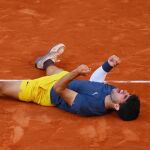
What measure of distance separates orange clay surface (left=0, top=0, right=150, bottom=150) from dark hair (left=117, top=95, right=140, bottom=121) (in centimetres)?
7

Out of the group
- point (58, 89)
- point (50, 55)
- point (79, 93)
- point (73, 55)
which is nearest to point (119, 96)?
point (79, 93)

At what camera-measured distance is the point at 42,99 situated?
5250mm

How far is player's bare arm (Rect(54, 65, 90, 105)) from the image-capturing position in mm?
4746

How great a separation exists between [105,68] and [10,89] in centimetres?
98

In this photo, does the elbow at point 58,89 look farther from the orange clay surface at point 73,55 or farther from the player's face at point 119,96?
the player's face at point 119,96

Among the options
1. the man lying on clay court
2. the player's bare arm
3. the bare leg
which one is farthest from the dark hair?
the bare leg

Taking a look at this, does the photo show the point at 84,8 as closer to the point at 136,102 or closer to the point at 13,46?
the point at 13,46

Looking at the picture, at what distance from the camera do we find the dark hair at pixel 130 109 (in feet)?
15.7

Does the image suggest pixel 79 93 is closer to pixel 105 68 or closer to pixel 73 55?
pixel 105 68

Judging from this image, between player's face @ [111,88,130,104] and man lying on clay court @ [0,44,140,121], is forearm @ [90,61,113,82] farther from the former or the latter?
player's face @ [111,88,130,104]

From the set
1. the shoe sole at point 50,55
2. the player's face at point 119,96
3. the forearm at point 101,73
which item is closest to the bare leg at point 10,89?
the shoe sole at point 50,55

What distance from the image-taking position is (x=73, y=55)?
6.42 m

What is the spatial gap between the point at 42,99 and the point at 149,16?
3.08 meters

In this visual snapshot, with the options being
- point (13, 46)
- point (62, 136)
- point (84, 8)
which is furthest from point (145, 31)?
point (62, 136)
